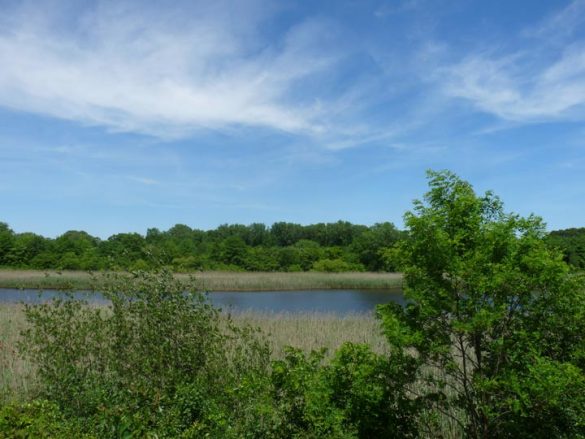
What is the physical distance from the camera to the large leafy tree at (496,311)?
336cm

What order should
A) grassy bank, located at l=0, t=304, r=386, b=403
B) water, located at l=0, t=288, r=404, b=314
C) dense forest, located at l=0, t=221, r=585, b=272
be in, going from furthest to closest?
1. dense forest, located at l=0, t=221, r=585, b=272
2. water, located at l=0, t=288, r=404, b=314
3. grassy bank, located at l=0, t=304, r=386, b=403

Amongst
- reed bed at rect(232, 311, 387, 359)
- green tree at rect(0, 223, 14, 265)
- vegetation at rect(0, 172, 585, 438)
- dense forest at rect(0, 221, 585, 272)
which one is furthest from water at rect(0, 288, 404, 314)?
green tree at rect(0, 223, 14, 265)

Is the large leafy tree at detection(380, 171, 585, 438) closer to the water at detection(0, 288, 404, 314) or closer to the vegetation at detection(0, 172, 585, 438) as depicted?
the vegetation at detection(0, 172, 585, 438)

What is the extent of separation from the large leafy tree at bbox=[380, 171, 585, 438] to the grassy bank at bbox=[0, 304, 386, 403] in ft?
12.1

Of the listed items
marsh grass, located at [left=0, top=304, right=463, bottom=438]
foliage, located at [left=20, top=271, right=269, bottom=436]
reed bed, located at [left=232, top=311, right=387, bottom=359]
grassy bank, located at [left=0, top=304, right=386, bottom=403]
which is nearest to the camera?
foliage, located at [left=20, top=271, right=269, bottom=436]

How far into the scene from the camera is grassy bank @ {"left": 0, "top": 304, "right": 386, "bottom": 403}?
275 inches

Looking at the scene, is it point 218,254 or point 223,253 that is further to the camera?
point 218,254

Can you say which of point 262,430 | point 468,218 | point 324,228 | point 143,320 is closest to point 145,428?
point 262,430

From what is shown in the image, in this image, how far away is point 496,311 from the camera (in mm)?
3369

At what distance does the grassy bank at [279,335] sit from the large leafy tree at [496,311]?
12.1 feet

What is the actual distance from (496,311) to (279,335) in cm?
775

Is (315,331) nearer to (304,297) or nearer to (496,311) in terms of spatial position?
(496,311)

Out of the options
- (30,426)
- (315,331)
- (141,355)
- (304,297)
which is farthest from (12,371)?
(304,297)

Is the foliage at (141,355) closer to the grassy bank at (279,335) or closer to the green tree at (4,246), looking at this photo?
the grassy bank at (279,335)
